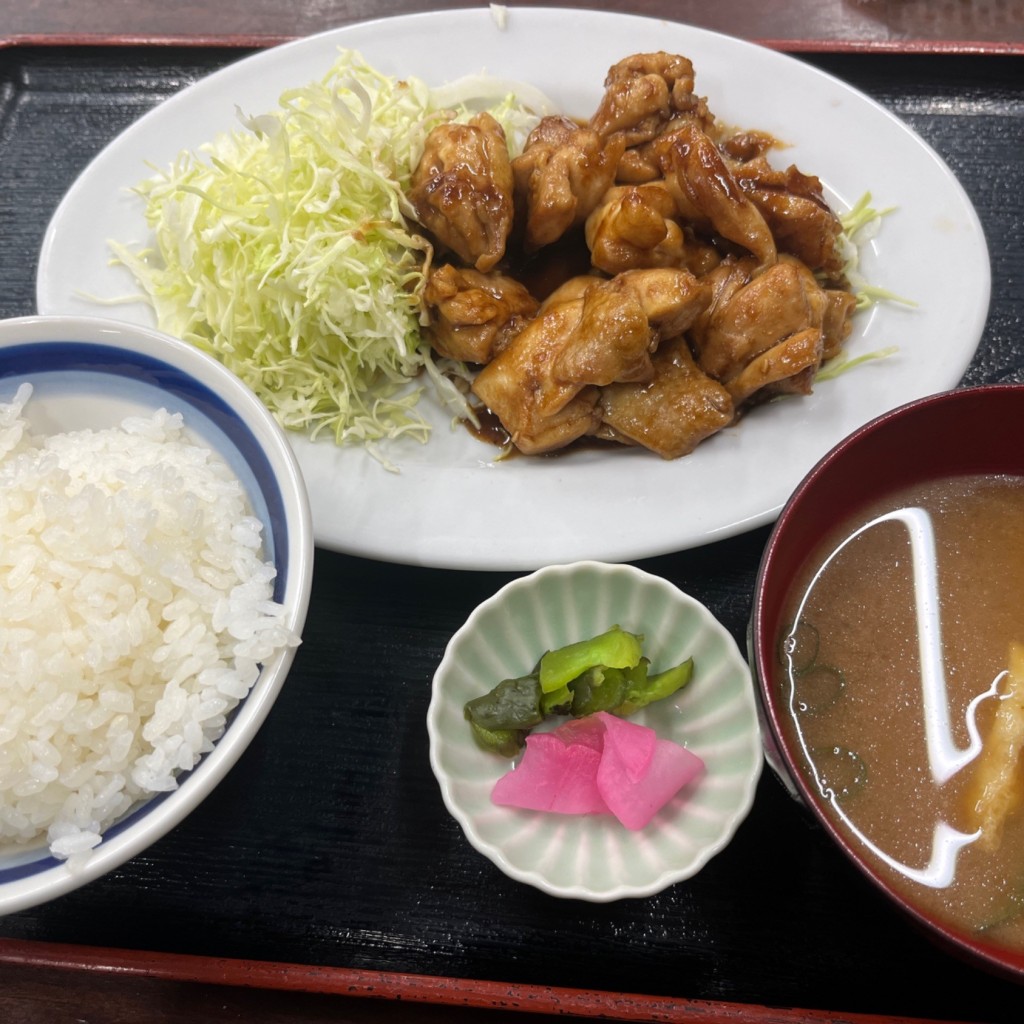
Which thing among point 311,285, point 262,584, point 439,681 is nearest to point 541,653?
point 439,681

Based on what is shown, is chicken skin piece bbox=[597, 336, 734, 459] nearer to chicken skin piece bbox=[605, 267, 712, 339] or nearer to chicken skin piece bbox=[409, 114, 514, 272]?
chicken skin piece bbox=[605, 267, 712, 339]

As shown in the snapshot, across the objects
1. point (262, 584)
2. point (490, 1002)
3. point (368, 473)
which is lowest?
point (490, 1002)

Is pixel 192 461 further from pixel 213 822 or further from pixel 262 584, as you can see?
pixel 213 822

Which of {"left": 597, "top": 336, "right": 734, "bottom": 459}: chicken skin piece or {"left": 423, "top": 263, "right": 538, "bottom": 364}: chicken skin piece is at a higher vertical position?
{"left": 423, "top": 263, "right": 538, "bottom": 364}: chicken skin piece

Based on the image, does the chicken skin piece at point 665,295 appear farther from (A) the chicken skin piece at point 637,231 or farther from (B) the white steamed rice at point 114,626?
(B) the white steamed rice at point 114,626

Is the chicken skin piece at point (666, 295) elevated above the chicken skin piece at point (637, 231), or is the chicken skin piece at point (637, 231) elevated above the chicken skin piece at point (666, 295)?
the chicken skin piece at point (637, 231)

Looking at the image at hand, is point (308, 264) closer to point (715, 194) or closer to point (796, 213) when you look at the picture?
point (715, 194)

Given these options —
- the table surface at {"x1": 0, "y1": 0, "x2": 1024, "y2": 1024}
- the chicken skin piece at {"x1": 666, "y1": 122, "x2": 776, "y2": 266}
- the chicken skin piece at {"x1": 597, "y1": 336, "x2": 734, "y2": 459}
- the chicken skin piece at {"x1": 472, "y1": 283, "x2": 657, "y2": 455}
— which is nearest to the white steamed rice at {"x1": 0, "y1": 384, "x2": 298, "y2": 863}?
the table surface at {"x1": 0, "y1": 0, "x2": 1024, "y2": 1024}

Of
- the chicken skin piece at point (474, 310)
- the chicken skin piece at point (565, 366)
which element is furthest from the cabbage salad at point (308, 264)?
the chicken skin piece at point (565, 366)
